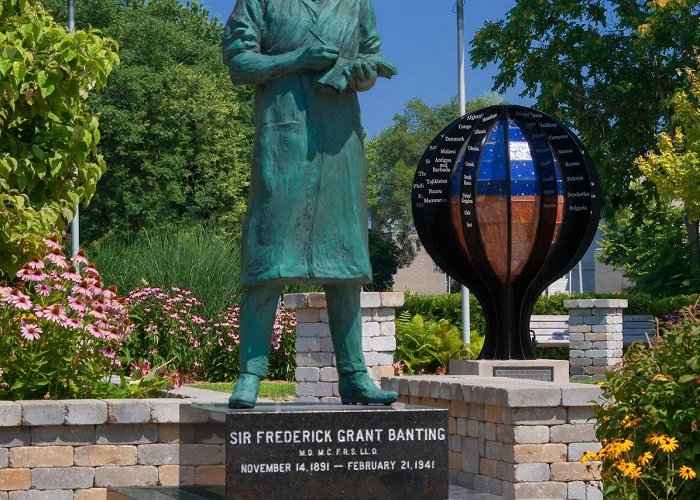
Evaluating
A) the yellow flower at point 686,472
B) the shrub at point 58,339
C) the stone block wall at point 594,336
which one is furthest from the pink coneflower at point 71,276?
the stone block wall at point 594,336

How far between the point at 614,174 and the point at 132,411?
22.2 m

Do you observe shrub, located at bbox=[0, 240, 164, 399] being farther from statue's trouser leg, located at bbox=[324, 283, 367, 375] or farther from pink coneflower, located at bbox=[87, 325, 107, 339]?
statue's trouser leg, located at bbox=[324, 283, 367, 375]

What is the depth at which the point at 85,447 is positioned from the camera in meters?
8.40

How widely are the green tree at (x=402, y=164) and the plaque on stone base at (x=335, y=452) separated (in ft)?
183

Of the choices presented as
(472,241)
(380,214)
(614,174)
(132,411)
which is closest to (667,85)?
(614,174)

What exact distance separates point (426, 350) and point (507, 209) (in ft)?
15.8

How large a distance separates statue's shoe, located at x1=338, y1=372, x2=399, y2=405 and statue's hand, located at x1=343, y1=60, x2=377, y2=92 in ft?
5.18

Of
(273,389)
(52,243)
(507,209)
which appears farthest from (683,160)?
(52,243)

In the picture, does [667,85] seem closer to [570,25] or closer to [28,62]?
[570,25]

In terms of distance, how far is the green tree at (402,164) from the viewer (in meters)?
66.8

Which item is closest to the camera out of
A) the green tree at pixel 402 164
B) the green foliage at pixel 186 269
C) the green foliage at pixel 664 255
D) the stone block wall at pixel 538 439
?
the stone block wall at pixel 538 439

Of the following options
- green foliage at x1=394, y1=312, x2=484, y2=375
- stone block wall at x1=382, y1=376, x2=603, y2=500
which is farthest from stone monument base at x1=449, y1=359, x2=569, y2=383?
stone block wall at x1=382, y1=376, x2=603, y2=500

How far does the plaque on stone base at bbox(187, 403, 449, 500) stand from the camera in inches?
238

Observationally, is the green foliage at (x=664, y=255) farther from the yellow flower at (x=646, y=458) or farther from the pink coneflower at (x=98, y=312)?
the yellow flower at (x=646, y=458)
